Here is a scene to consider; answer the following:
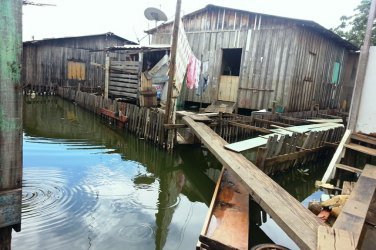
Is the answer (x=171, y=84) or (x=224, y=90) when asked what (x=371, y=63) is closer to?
(x=171, y=84)

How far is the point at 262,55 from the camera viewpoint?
14.5 metres

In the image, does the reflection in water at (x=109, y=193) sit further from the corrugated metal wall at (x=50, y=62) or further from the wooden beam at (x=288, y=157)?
the corrugated metal wall at (x=50, y=62)

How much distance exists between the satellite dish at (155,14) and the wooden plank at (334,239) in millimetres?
14754

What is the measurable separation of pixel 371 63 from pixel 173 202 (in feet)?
18.3

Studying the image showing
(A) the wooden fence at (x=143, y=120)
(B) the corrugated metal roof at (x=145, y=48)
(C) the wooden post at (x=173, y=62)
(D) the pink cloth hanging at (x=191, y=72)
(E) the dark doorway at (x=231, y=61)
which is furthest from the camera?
(E) the dark doorway at (x=231, y=61)

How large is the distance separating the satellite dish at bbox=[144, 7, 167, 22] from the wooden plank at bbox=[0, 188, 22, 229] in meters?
14.8

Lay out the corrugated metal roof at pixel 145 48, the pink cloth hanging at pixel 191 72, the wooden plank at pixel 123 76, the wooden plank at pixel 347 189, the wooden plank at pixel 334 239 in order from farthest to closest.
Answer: the wooden plank at pixel 123 76 < the corrugated metal roof at pixel 145 48 < the pink cloth hanging at pixel 191 72 < the wooden plank at pixel 347 189 < the wooden plank at pixel 334 239

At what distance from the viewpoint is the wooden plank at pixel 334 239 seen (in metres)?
3.22

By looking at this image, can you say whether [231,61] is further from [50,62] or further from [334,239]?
[334,239]

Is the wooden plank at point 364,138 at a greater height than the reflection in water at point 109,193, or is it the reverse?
the wooden plank at point 364,138

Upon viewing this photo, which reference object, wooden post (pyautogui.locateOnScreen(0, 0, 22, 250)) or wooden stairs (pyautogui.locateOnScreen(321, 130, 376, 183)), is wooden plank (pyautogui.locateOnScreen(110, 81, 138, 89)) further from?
wooden post (pyautogui.locateOnScreen(0, 0, 22, 250))

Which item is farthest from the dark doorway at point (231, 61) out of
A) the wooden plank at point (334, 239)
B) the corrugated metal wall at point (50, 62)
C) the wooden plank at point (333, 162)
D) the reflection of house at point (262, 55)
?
the wooden plank at point (334, 239)

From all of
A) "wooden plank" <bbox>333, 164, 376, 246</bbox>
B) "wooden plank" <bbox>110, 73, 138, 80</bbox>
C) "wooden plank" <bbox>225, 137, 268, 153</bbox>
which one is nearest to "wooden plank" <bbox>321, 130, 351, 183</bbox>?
"wooden plank" <bbox>333, 164, 376, 246</bbox>

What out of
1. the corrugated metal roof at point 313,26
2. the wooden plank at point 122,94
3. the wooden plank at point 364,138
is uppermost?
the corrugated metal roof at point 313,26
